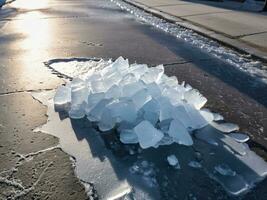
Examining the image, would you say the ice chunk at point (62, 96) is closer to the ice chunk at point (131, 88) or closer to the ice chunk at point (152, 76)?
the ice chunk at point (131, 88)

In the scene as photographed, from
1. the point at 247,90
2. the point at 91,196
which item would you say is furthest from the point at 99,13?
the point at 91,196

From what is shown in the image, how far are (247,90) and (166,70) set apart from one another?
3.84 ft

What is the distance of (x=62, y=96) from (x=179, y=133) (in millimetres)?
1402

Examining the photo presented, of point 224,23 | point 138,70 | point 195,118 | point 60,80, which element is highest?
point 138,70

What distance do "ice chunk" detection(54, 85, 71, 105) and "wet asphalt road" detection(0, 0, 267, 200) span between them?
0.20 metres

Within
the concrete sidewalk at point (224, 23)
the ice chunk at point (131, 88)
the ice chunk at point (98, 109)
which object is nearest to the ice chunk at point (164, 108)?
the ice chunk at point (131, 88)

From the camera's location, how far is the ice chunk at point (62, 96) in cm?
371

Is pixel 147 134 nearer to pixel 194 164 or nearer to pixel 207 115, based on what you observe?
pixel 194 164

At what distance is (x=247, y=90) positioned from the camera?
14.1ft

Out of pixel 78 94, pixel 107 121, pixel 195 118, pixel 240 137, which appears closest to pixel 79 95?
pixel 78 94

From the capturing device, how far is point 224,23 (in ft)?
26.9

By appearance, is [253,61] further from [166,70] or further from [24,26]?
[24,26]

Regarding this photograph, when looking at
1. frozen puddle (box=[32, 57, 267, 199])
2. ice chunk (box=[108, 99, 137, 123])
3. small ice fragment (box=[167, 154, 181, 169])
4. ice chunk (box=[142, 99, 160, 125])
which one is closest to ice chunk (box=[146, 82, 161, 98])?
frozen puddle (box=[32, 57, 267, 199])

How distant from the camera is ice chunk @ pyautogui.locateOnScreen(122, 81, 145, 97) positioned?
332cm
